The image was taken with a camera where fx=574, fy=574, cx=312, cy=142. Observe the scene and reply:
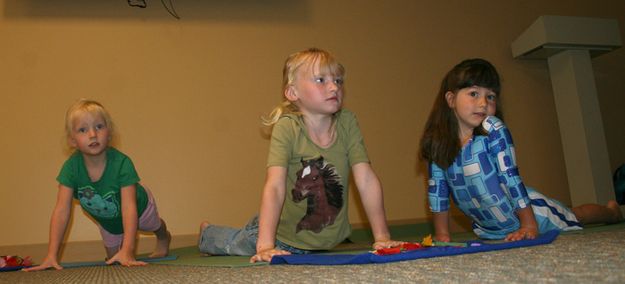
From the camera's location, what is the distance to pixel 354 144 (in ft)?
5.69

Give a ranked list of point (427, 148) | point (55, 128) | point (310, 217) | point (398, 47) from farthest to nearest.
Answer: point (398, 47) < point (55, 128) < point (427, 148) < point (310, 217)

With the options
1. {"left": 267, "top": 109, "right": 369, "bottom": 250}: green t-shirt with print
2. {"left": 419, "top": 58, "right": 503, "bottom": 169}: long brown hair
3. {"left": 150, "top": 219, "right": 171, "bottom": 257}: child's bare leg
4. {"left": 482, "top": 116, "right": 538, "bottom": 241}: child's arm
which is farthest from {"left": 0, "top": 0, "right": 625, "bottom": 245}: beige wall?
{"left": 482, "top": 116, "right": 538, "bottom": 241}: child's arm

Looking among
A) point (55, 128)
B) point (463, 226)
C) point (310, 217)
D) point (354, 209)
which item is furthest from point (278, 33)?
point (310, 217)

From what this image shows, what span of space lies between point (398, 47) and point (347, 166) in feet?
5.69

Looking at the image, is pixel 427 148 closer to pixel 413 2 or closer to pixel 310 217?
pixel 310 217

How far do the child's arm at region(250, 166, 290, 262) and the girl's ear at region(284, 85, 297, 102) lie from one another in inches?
11.1

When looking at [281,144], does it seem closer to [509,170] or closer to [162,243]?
[509,170]

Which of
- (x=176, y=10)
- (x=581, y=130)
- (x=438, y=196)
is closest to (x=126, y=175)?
(x=438, y=196)

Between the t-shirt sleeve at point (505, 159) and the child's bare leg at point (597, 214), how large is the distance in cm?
68

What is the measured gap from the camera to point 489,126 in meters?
1.74

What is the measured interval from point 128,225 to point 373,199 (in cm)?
94

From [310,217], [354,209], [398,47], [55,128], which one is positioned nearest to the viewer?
[310,217]

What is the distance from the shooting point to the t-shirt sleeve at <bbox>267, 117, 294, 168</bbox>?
5.19 ft

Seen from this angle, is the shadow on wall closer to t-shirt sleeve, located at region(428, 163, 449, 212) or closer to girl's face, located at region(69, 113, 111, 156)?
girl's face, located at region(69, 113, 111, 156)
